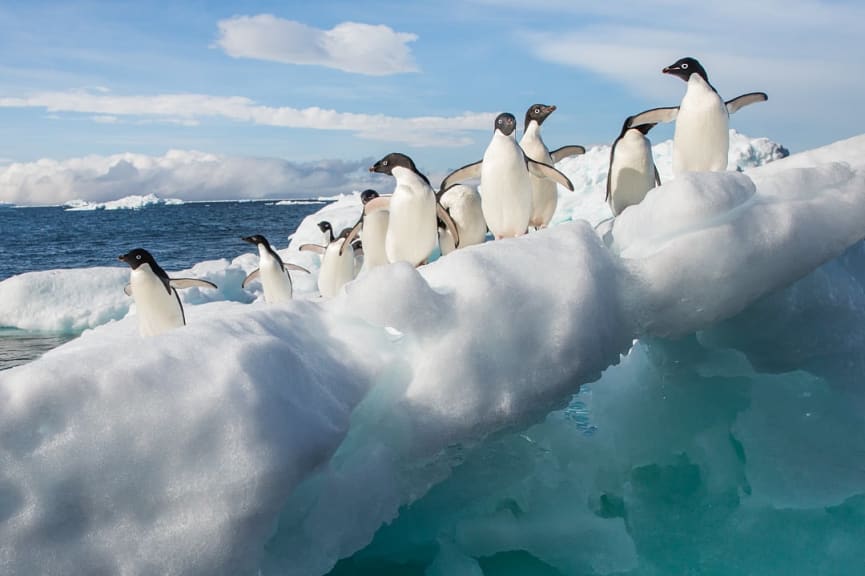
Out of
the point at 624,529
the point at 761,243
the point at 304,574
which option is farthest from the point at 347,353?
the point at 761,243

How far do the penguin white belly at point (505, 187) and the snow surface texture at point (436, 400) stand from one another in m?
1.26

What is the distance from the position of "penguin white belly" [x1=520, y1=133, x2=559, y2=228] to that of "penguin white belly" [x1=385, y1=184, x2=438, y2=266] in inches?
45.0

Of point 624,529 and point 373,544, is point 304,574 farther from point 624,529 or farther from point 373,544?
point 624,529

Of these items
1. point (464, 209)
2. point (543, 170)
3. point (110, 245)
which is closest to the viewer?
point (543, 170)

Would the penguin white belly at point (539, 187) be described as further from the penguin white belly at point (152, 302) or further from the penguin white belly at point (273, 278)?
the penguin white belly at point (273, 278)

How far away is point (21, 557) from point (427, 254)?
373cm

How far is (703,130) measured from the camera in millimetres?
4789

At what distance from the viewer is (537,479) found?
3549 millimetres

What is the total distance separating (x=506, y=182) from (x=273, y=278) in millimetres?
4265

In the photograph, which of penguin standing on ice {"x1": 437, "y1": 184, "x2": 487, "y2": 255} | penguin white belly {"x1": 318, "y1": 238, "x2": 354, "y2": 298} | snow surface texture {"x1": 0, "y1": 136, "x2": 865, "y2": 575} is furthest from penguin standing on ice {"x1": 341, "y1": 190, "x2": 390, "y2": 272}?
snow surface texture {"x1": 0, "y1": 136, "x2": 865, "y2": 575}

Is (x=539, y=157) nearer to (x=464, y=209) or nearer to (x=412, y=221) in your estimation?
(x=464, y=209)

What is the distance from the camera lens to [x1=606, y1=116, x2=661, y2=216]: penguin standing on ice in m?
5.18

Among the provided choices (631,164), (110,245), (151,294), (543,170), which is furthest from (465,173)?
(110,245)

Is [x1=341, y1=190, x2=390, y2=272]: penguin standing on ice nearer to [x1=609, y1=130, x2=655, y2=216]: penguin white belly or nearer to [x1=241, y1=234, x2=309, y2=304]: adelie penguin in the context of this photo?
[x1=609, y1=130, x2=655, y2=216]: penguin white belly
